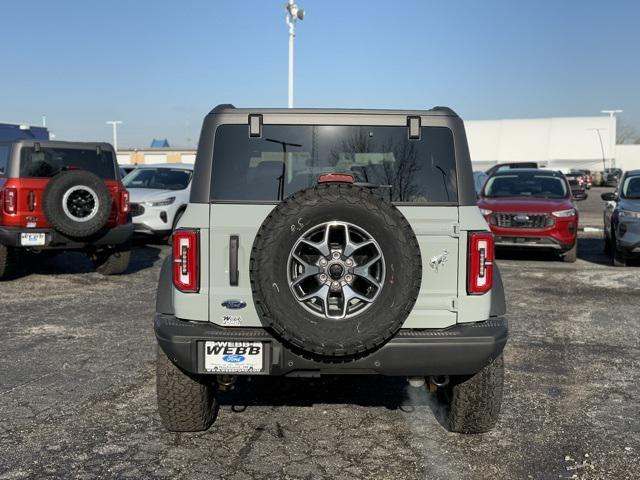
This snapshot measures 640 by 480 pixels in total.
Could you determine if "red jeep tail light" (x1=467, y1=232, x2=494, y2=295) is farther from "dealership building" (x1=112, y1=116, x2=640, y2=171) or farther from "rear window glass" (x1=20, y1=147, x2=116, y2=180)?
"dealership building" (x1=112, y1=116, x2=640, y2=171)

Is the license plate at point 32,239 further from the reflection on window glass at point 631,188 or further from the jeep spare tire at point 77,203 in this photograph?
the reflection on window glass at point 631,188

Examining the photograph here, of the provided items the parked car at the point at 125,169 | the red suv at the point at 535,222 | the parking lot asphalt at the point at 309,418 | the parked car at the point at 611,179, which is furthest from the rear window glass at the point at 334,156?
the parked car at the point at 611,179

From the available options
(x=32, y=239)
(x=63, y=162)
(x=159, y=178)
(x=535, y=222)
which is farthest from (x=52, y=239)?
(x=535, y=222)

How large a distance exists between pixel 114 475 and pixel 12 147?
21.9 ft

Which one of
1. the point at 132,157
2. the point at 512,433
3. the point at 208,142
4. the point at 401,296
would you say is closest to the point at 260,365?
the point at 401,296

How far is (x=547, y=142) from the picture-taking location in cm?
6062

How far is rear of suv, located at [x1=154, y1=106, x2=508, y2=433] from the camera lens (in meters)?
3.38

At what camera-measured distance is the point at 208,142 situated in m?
3.84

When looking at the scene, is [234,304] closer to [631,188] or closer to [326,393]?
[326,393]

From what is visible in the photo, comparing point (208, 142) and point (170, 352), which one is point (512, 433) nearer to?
point (170, 352)

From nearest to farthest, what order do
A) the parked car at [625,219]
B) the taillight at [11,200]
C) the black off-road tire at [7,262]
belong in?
the taillight at [11,200], the black off-road tire at [7,262], the parked car at [625,219]

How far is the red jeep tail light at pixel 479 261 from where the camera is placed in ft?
12.1

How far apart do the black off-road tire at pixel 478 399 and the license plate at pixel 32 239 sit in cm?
636

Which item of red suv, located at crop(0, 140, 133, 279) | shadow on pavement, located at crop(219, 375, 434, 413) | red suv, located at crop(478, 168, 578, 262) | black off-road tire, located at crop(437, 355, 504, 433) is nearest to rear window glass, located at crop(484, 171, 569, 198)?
red suv, located at crop(478, 168, 578, 262)
